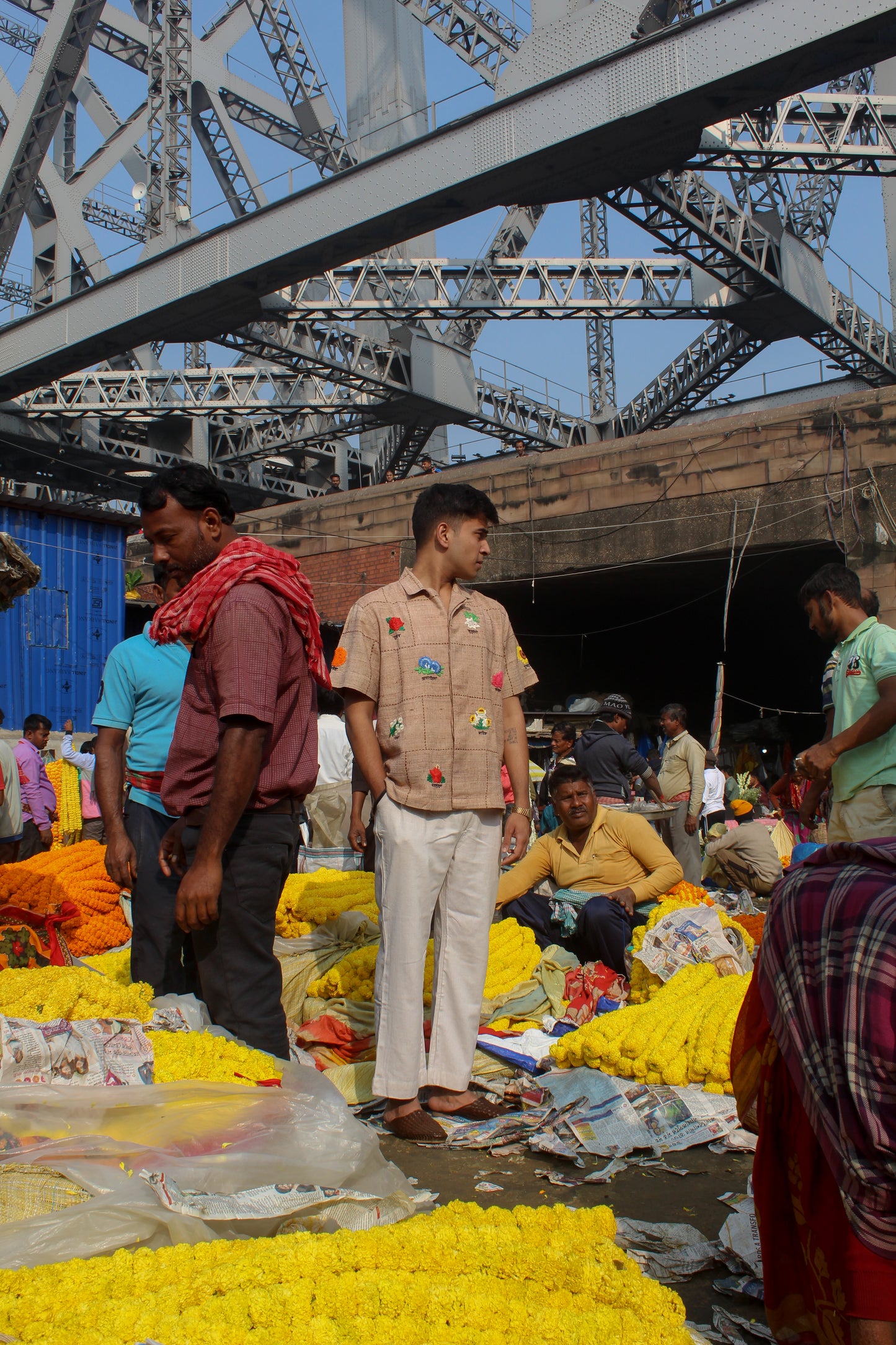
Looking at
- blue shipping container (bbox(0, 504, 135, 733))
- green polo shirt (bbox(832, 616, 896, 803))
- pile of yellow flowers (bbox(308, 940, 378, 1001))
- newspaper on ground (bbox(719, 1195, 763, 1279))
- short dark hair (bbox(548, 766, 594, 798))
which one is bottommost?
newspaper on ground (bbox(719, 1195, 763, 1279))

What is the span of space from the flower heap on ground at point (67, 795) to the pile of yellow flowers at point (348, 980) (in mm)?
6035

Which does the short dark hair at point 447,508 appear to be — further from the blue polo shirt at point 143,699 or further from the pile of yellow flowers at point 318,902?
the pile of yellow flowers at point 318,902

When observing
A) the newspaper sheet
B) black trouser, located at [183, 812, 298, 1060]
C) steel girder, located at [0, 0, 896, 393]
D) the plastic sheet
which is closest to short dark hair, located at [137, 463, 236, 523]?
black trouser, located at [183, 812, 298, 1060]

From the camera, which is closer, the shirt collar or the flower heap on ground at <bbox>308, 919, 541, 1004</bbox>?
the shirt collar

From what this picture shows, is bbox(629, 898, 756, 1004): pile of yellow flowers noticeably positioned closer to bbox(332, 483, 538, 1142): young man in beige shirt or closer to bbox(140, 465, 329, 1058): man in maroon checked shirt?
bbox(332, 483, 538, 1142): young man in beige shirt

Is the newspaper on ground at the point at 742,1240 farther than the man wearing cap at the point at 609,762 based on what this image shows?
No

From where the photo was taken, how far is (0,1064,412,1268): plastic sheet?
1.78 metres

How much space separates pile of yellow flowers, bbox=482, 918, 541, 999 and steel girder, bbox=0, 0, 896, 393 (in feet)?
32.2

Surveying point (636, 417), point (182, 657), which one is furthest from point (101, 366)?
point (182, 657)

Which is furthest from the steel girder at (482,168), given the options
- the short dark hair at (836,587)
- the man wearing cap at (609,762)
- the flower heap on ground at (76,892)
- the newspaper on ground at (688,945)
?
the flower heap on ground at (76,892)

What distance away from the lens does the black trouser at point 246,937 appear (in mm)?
2600

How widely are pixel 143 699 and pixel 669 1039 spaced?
7.45 ft

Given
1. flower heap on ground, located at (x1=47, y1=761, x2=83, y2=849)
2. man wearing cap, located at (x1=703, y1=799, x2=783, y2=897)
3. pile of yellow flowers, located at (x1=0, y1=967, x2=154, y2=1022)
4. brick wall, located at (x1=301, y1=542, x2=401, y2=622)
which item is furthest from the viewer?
brick wall, located at (x1=301, y1=542, x2=401, y2=622)

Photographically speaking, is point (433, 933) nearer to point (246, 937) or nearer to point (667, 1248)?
point (246, 937)
